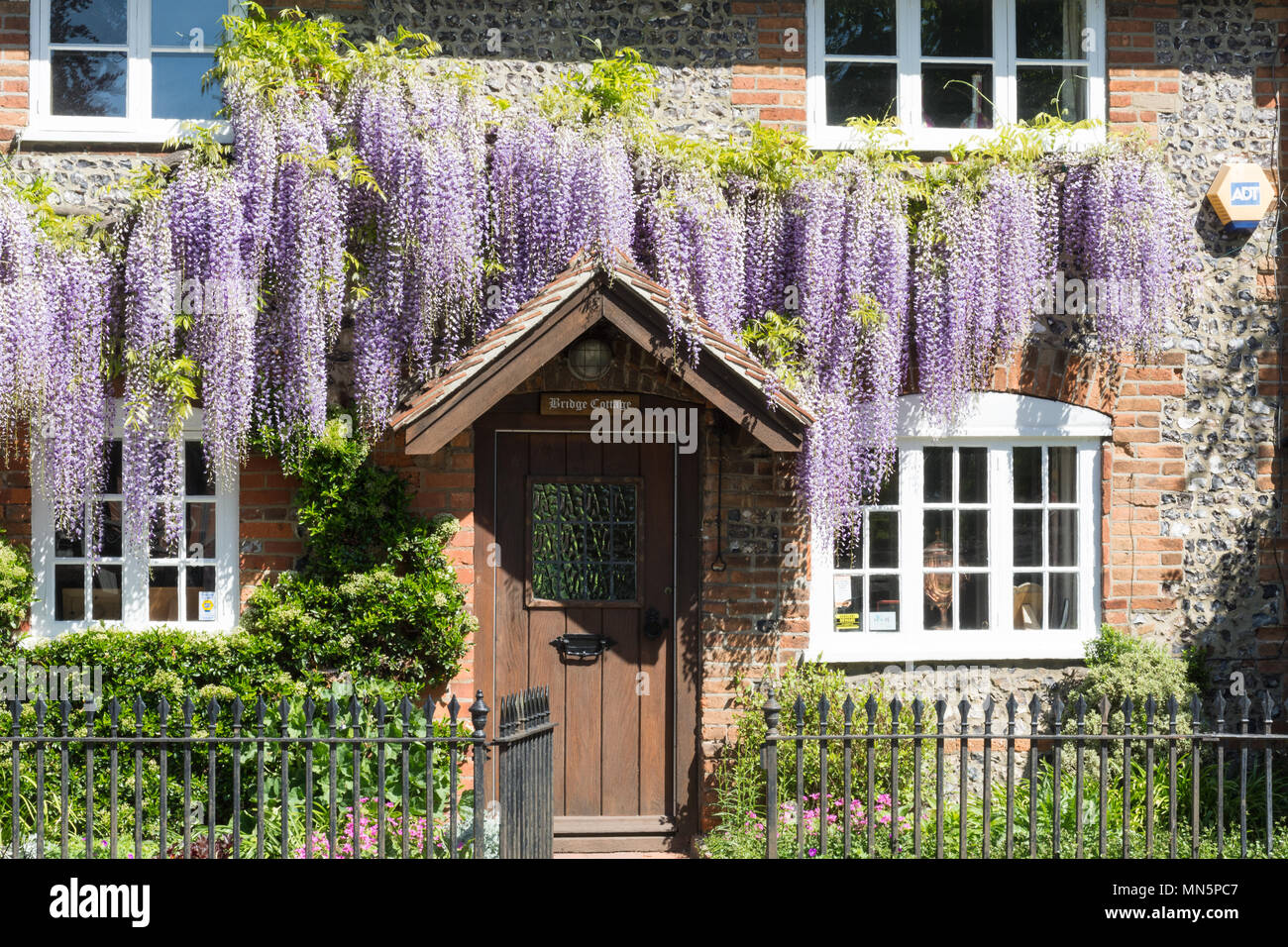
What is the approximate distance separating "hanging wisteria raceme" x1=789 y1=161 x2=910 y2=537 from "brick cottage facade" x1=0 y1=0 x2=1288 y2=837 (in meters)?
0.27

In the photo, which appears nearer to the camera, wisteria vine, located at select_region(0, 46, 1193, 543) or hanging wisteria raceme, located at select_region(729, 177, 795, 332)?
wisteria vine, located at select_region(0, 46, 1193, 543)

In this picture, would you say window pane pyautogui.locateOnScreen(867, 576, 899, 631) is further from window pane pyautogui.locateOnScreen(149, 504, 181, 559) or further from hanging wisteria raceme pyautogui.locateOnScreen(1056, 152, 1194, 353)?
window pane pyautogui.locateOnScreen(149, 504, 181, 559)

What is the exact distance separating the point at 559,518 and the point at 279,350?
1.73 meters

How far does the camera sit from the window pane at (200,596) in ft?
20.6

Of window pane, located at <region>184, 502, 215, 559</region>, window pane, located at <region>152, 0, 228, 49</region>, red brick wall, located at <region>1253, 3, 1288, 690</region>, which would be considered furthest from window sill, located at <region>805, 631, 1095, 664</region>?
window pane, located at <region>152, 0, 228, 49</region>

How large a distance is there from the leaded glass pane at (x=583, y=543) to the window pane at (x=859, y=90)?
8.50ft

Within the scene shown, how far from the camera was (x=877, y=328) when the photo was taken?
20.6 feet

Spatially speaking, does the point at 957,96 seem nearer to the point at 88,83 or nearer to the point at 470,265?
the point at 470,265

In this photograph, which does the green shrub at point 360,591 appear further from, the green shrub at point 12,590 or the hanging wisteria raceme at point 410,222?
the green shrub at point 12,590

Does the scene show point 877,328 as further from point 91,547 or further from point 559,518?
point 91,547

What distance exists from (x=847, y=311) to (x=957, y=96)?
5.36 feet

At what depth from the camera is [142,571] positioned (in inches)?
247

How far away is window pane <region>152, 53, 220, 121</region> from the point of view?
6.45 metres

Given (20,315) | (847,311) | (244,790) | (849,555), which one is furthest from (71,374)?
(849,555)
